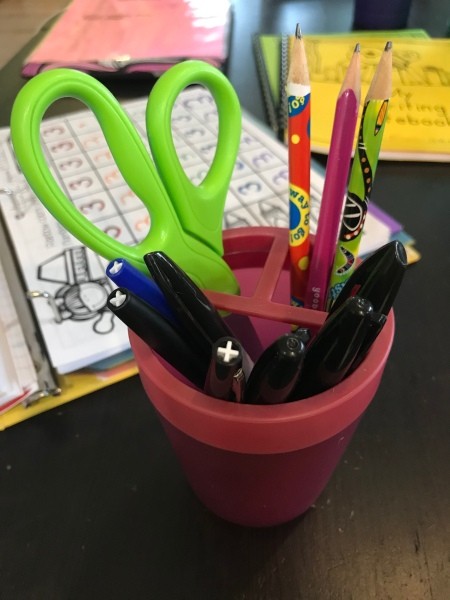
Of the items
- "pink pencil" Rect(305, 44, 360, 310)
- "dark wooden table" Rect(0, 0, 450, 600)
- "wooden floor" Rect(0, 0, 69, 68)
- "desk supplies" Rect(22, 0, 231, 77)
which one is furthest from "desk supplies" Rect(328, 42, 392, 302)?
"wooden floor" Rect(0, 0, 69, 68)

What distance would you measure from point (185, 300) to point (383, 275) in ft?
0.24

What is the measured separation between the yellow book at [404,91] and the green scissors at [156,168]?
0.89 ft

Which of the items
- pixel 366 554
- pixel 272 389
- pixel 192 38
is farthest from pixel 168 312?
pixel 192 38

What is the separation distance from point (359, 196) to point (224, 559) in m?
0.18

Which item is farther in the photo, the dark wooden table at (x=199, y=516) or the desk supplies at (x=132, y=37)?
the desk supplies at (x=132, y=37)

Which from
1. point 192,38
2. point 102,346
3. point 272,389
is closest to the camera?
point 272,389

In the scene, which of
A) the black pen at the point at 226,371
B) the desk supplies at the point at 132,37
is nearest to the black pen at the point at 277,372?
the black pen at the point at 226,371

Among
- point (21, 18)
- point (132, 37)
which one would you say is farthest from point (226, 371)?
point (21, 18)

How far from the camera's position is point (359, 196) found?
21 cm

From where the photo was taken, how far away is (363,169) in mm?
207

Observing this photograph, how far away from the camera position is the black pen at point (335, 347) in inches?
6.4

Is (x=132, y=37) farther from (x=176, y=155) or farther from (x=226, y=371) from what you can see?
(x=226, y=371)

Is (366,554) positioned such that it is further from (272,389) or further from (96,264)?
(96,264)

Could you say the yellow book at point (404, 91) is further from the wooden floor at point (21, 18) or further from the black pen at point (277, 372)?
the wooden floor at point (21, 18)
